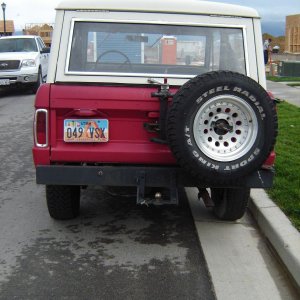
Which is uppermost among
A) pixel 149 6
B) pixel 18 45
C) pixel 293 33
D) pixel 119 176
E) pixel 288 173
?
pixel 293 33

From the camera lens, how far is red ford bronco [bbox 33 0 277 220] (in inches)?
153

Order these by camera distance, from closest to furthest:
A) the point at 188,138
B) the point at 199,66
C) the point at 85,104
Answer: the point at 188,138
the point at 85,104
the point at 199,66

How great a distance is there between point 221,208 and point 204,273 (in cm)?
123

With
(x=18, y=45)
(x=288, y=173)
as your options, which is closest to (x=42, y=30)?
(x=18, y=45)

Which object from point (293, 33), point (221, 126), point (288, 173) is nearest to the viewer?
point (221, 126)

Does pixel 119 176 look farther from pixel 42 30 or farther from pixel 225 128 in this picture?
pixel 42 30

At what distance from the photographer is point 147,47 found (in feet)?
15.6

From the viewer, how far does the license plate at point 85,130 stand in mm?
4191

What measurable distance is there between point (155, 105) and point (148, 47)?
0.84 meters

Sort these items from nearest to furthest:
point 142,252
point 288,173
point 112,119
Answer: point 112,119 < point 142,252 < point 288,173

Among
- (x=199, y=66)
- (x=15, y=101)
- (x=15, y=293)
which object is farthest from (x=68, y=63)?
(x=15, y=101)

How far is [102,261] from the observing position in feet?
13.6

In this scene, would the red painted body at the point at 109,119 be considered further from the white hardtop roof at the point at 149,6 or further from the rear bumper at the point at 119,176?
the white hardtop roof at the point at 149,6

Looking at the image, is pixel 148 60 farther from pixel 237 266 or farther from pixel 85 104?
pixel 237 266
